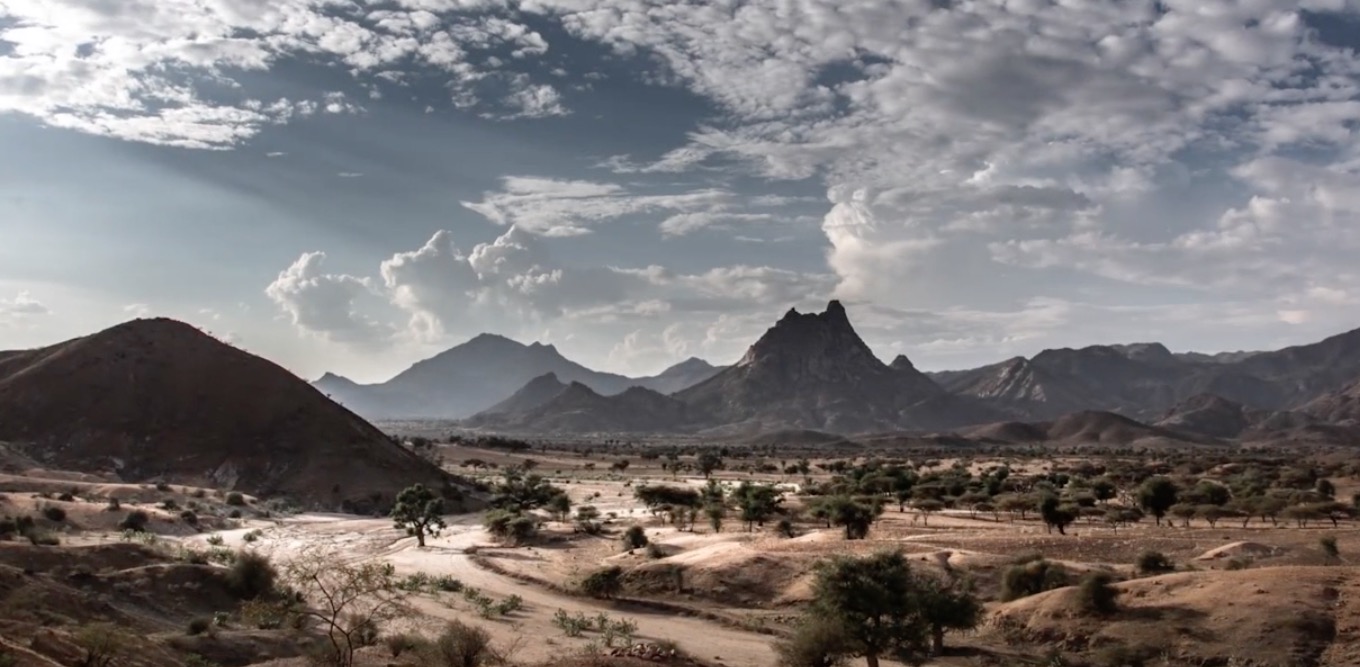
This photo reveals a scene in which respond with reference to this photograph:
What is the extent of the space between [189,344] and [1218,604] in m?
119

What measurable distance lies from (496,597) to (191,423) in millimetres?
71736

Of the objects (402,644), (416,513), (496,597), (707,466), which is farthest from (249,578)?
(707,466)

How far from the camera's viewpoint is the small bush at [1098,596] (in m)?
33.8

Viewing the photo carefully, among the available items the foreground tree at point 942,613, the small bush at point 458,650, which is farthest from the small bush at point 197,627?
the foreground tree at point 942,613

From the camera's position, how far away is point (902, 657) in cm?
3164

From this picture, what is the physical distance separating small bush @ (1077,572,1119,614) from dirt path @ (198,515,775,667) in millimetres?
12387

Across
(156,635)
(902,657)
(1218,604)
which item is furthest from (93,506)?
(1218,604)

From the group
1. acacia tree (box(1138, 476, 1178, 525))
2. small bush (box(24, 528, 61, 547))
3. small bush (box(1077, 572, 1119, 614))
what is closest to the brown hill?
small bush (box(24, 528, 61, 547))

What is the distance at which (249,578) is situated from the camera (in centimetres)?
3781

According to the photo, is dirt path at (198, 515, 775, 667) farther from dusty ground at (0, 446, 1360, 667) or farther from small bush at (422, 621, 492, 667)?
small bush at (422, 621, 492, 667)

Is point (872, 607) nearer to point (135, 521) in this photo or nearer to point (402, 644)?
point (402, 644)

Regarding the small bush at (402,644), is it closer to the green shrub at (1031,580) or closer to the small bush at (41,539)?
the small bush at (41,539)

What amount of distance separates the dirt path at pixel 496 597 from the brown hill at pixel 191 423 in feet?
65.8

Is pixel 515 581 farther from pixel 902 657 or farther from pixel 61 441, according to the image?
pixel 61 441
